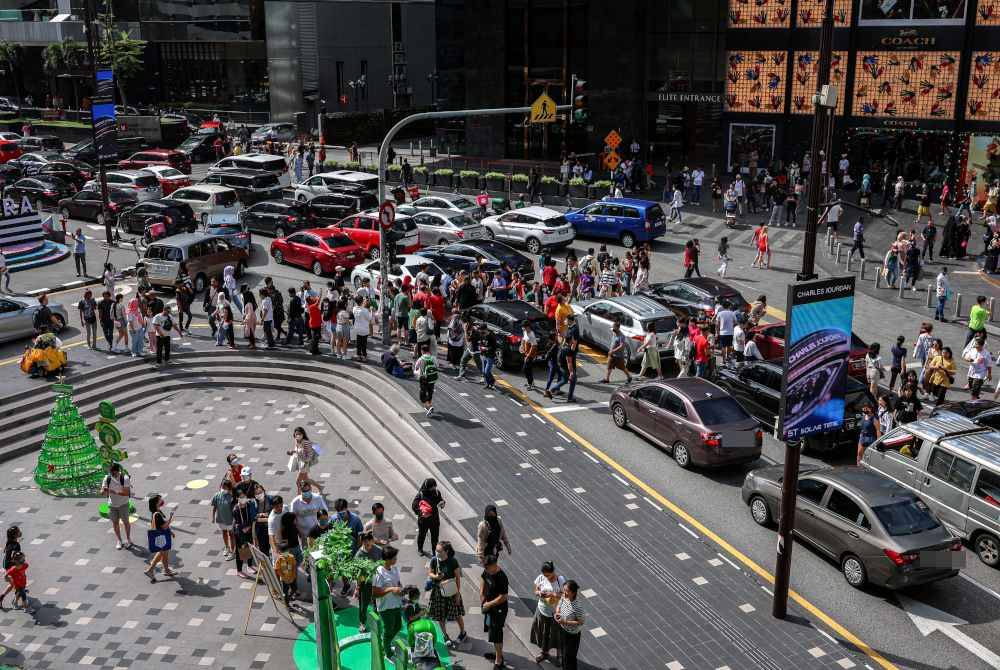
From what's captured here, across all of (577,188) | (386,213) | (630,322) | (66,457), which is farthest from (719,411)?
(577,188)

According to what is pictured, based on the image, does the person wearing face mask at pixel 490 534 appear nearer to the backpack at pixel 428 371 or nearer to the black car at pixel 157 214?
the backpack at pixel 428 371

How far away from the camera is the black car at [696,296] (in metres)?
26.0

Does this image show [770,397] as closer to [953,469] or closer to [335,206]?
[953,469]

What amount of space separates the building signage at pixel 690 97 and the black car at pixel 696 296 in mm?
26274

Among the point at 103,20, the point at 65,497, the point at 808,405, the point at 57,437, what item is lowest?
the point at 65,497

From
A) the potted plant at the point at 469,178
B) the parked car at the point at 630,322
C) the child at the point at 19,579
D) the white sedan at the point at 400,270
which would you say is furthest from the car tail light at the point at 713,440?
the potted plant at the point at 469,178

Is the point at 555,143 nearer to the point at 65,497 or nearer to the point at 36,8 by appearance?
the point at 65,497

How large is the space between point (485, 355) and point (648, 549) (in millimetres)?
8228

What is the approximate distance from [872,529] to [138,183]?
37274 mm

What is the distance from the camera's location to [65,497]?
19.0 m

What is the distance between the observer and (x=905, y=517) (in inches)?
574

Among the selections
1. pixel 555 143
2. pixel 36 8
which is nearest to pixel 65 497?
pixel 555 143

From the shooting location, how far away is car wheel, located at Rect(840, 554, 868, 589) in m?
14.6

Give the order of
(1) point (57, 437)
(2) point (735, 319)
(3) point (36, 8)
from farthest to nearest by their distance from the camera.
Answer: (3) point (36, 8) → (2) point (735, 319) → (1) point (57, 437)
